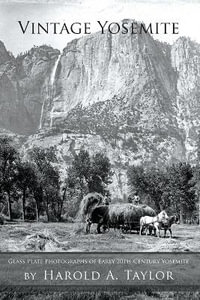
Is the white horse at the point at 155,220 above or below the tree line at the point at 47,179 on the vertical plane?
below

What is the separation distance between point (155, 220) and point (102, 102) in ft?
9.83

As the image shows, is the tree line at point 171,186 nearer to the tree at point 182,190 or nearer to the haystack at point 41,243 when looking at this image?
the tree at point 182,190

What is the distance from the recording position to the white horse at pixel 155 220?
9.11 metres

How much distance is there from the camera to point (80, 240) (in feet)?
28.7

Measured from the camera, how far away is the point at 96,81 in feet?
33.3

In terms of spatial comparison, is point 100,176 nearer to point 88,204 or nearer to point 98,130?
point 88,204

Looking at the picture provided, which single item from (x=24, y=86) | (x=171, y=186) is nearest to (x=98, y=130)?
(x=24, y=86)

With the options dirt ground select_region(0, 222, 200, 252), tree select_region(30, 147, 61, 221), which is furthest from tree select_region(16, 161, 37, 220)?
dirt ground select_region(0, 222, 200, 252)

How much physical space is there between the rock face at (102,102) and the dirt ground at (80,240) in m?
1.46

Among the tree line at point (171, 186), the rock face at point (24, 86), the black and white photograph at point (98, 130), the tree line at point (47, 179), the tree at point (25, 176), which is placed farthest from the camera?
the tree line at point (171, 186)

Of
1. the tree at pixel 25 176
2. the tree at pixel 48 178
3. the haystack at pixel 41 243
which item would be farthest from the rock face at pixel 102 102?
the haystack at pixel 41 243

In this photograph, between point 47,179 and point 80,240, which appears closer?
point 80,240

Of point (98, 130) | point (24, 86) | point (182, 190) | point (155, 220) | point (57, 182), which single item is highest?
point (24, 86)

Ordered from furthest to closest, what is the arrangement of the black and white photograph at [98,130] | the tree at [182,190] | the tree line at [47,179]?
the tree at [182,190], the tree line at [47,179], the black and white photograph at [98,130]
